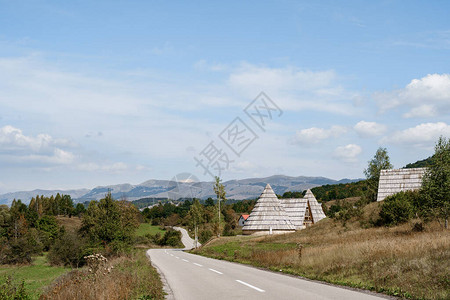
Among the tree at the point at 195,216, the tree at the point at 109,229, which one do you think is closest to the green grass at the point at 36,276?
the tree at the point at 109,229

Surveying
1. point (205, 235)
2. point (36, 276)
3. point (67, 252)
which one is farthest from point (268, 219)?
point (67, 252)

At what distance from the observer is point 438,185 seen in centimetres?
2872

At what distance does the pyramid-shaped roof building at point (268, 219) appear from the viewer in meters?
58.7

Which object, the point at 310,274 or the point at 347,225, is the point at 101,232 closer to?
the point at 347,225

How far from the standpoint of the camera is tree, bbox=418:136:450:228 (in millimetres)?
28141

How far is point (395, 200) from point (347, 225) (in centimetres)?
634

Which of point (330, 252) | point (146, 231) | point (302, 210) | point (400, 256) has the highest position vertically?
point (302, 210)

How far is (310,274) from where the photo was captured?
54.5 ft

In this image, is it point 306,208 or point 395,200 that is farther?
point 306,208

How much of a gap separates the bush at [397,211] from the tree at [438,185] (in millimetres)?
6150

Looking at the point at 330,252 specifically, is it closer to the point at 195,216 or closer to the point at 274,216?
the point at 274,216

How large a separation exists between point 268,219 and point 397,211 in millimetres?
25388

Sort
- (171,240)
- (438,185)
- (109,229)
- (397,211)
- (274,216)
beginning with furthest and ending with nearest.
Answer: (171,240) < (274,216) < (109,229) < (397,211) < (438,185)

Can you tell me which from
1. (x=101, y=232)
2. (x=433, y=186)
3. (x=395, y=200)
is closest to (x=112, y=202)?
(x=101, y=232)
